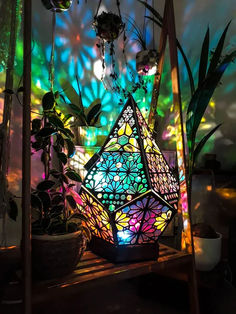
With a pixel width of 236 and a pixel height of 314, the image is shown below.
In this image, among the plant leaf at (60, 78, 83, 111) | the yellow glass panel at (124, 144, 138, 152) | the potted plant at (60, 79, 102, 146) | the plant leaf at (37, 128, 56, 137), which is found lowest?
the yellow glass panel at (124, 144, 138, 152)

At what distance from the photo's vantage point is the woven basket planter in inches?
28.1

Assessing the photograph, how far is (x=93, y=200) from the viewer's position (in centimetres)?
88

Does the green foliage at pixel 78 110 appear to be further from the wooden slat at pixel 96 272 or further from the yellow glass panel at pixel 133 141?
the wooden slat at pixel 96 272

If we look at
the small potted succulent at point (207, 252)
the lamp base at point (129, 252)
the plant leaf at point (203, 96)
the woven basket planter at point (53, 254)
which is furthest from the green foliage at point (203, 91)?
the woven basket planter at point (53, 254)

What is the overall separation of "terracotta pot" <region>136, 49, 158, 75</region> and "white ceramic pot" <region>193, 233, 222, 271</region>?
1.01m

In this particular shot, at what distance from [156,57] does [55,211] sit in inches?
43.7

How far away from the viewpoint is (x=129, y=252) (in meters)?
0.89

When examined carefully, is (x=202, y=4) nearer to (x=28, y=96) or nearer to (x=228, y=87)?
(x=228, y=87)

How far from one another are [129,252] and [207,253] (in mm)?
542

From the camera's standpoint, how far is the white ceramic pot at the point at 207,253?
1.22 metres

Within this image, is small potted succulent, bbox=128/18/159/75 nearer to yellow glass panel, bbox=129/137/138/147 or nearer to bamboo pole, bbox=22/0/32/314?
yellow glass panel, bbox=129/137/138/147

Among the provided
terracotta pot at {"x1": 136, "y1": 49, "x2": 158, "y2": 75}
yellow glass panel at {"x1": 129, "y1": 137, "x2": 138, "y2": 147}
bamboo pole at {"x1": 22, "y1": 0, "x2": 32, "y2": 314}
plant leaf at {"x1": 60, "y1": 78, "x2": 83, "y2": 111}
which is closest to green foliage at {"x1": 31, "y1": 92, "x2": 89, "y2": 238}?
bamboo pole at {"x1": 22, "y1": 0, "x2": 32, "y2": 314}

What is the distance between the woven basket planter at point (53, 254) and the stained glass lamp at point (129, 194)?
151 mm

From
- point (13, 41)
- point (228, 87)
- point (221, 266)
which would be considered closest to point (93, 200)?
point (13, 41)
